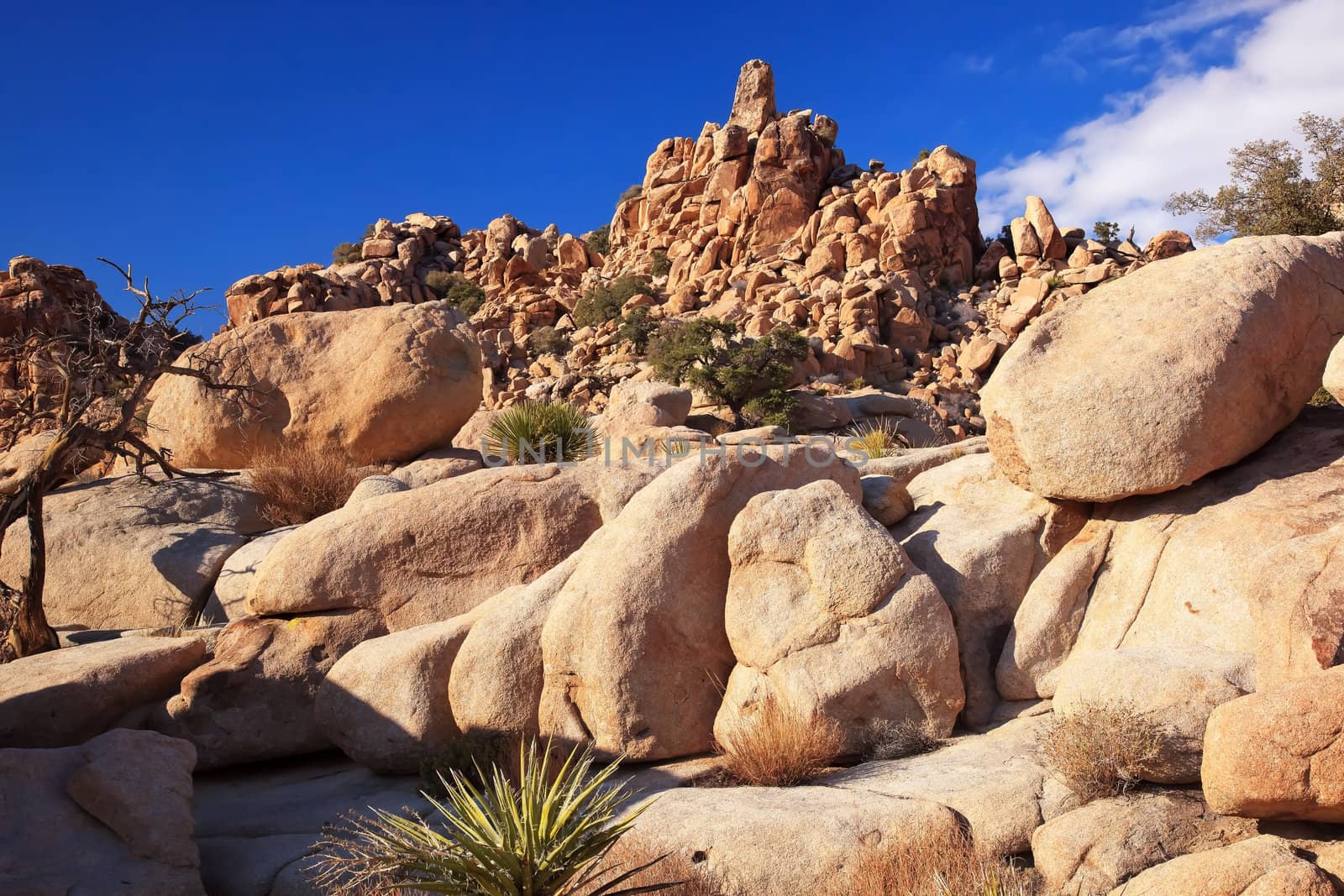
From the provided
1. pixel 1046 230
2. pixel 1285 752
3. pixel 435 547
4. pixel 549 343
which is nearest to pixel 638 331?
pixel 549 343

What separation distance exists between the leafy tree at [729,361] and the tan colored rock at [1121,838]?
66.4 ft

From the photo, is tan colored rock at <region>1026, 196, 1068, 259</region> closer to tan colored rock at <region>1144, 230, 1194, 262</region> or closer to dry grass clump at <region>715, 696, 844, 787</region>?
tan colored rock at <region>1144, 230, 1194, 262</region>

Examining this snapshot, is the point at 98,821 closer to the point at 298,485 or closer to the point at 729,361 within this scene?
the point at 298,485

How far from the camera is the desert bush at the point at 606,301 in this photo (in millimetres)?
39625

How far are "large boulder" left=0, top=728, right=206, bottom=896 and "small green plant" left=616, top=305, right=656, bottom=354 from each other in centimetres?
2797

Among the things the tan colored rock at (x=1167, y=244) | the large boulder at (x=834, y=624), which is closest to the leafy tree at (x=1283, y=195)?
the tan colored rock at (x=1167, y=244)

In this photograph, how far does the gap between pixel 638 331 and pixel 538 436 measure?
22189mm

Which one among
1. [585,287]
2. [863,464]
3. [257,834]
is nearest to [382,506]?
[257,834]

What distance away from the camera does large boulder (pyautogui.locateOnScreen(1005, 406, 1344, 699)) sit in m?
6.11

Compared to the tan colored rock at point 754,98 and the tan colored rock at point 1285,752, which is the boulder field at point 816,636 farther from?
the tan colored rock at point 754,98

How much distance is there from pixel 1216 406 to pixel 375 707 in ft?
22.7

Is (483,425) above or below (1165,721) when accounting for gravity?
above

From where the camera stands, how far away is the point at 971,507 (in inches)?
332

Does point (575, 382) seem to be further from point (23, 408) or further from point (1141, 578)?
point (1141, 578)
